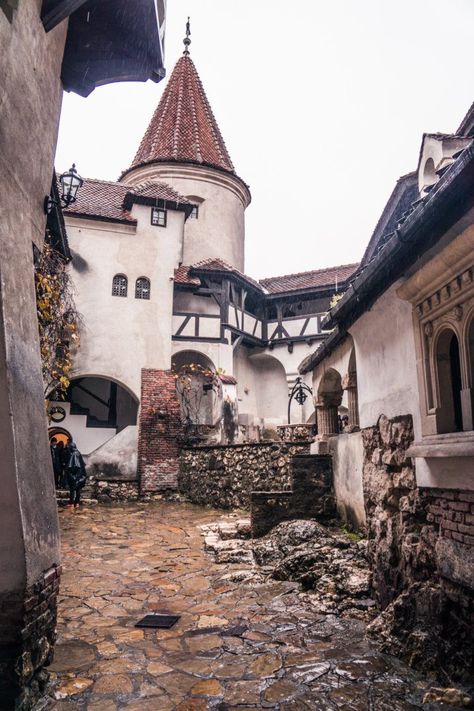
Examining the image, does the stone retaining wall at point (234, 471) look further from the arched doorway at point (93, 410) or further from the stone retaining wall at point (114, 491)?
the arched doorway at point (93, 410)

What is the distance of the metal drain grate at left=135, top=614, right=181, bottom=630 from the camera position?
14.7 ft

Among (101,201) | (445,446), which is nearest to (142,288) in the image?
(101,201)

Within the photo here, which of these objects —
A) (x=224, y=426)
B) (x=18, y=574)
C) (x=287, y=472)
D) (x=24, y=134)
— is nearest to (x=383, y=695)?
(x=18, y=574)

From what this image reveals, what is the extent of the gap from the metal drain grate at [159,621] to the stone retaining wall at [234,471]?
18.5ft

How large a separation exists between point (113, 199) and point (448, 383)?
56.1 ft

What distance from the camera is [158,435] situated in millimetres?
15000

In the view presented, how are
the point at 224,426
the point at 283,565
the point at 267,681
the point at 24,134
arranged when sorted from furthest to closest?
the point at 224,426
the point at 283,565
the point at 24,134
the point at 267,681

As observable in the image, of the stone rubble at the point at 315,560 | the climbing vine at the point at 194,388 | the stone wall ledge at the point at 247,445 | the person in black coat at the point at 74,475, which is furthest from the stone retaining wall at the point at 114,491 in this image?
the stone rubble at the point at 315,560

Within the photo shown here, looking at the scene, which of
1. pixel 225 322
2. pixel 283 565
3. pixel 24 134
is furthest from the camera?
pixel 225 322

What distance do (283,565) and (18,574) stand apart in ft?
11.8

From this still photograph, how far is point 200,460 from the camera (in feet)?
45.8

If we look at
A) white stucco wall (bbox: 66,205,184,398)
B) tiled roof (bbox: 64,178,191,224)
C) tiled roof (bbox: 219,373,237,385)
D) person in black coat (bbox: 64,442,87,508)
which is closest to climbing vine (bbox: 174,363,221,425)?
tiled roof (bbox: 219,373,237,385)

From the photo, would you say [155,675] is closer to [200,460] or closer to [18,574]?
[18,574]

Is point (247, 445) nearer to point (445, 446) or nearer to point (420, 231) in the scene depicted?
point (445, 446)
